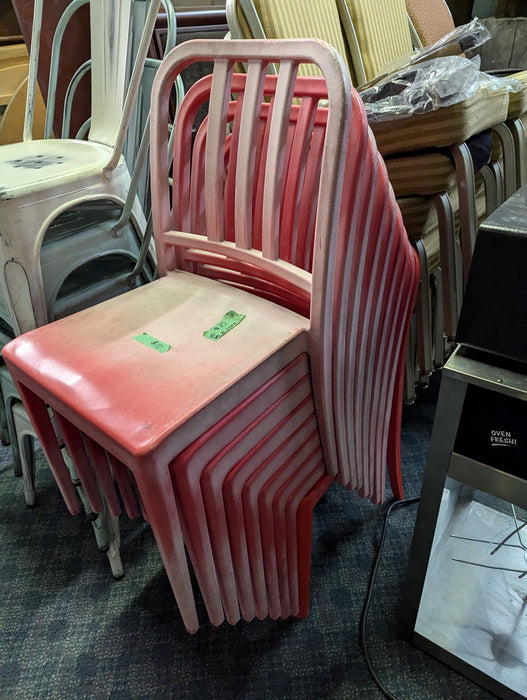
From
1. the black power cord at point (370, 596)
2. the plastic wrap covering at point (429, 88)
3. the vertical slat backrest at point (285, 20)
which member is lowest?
the black power cord at point (370, 596)

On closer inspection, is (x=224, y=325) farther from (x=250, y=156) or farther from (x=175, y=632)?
(x=175, y=632)

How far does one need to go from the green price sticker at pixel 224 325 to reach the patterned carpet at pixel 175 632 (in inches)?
26.2

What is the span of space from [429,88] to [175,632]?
1.24 m

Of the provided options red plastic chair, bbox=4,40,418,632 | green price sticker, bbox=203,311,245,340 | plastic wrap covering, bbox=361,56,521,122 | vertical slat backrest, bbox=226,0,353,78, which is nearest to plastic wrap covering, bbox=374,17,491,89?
plastic wrap covering, bbox=361,56,521,122

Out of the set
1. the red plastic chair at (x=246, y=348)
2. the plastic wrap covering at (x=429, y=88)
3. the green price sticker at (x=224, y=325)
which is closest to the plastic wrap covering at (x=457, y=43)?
the plastic wrap covering at (x=429, y=88)

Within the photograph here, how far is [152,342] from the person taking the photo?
0.77 meters

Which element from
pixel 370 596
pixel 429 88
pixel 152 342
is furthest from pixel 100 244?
pixel 370 596

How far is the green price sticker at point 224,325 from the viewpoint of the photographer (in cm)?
77

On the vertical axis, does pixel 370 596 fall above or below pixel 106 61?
below

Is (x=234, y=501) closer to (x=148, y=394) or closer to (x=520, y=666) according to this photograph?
(x=148, y=394)

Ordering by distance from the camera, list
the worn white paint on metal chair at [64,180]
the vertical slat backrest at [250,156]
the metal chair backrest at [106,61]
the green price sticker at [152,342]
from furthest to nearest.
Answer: the metal chair backrest at [106,61], the worn white paint on metal chair at [64,180], the green price sticker at [152,342], the vertical slat backrest at [250,156]

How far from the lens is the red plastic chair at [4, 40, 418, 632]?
644mm

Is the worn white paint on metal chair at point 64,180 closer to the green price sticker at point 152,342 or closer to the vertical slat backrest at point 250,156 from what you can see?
the vertical slat backrest at point 250,156

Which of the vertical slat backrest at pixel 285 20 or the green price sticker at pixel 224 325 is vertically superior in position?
the vertical slat backrest at pixel 285 20
